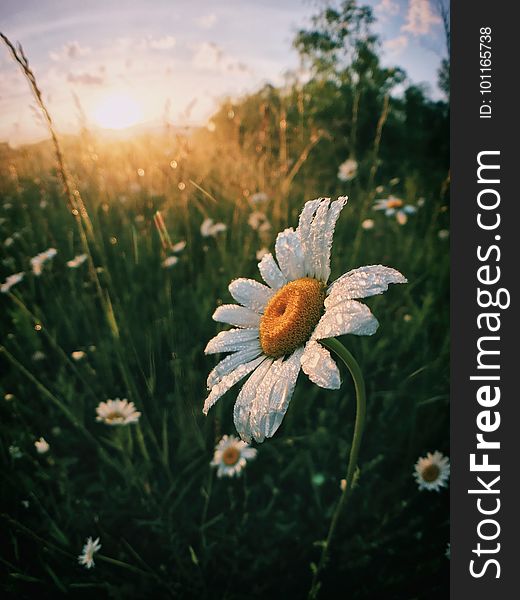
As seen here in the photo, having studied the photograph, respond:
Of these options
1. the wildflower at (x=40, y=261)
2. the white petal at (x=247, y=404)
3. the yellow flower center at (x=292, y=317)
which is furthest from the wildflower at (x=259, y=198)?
the white petal at (x=247, y=404)

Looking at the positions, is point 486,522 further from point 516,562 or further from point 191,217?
point 191,217

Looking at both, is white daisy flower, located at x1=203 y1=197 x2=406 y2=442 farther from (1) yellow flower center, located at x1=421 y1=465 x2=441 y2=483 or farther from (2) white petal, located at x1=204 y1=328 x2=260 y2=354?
Answer: (1) yellow flower center, located at x1=421 y1=465 x2=441 y2=483

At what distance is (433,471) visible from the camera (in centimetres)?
116

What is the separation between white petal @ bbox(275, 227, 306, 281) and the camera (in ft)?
2.69

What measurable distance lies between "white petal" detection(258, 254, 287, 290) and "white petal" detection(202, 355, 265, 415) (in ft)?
0.55

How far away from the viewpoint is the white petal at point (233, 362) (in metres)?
0.79

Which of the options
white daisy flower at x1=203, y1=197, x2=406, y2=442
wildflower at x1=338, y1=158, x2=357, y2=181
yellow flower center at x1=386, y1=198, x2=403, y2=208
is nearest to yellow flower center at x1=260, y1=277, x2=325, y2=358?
white daisy flower at x1=203, y1=197, x2=406, y2=442

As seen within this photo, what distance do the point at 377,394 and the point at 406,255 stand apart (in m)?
0.80

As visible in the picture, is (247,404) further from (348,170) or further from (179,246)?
(348,170)

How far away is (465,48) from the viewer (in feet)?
3.63

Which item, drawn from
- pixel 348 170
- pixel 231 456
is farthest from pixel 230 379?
pixel 348 170

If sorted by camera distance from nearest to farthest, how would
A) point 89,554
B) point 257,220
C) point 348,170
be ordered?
point 89,554 → point 257,220 → point 348,170

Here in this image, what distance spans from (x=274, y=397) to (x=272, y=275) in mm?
315

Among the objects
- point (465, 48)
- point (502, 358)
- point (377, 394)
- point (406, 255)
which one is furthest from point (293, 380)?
point (406, 255)
